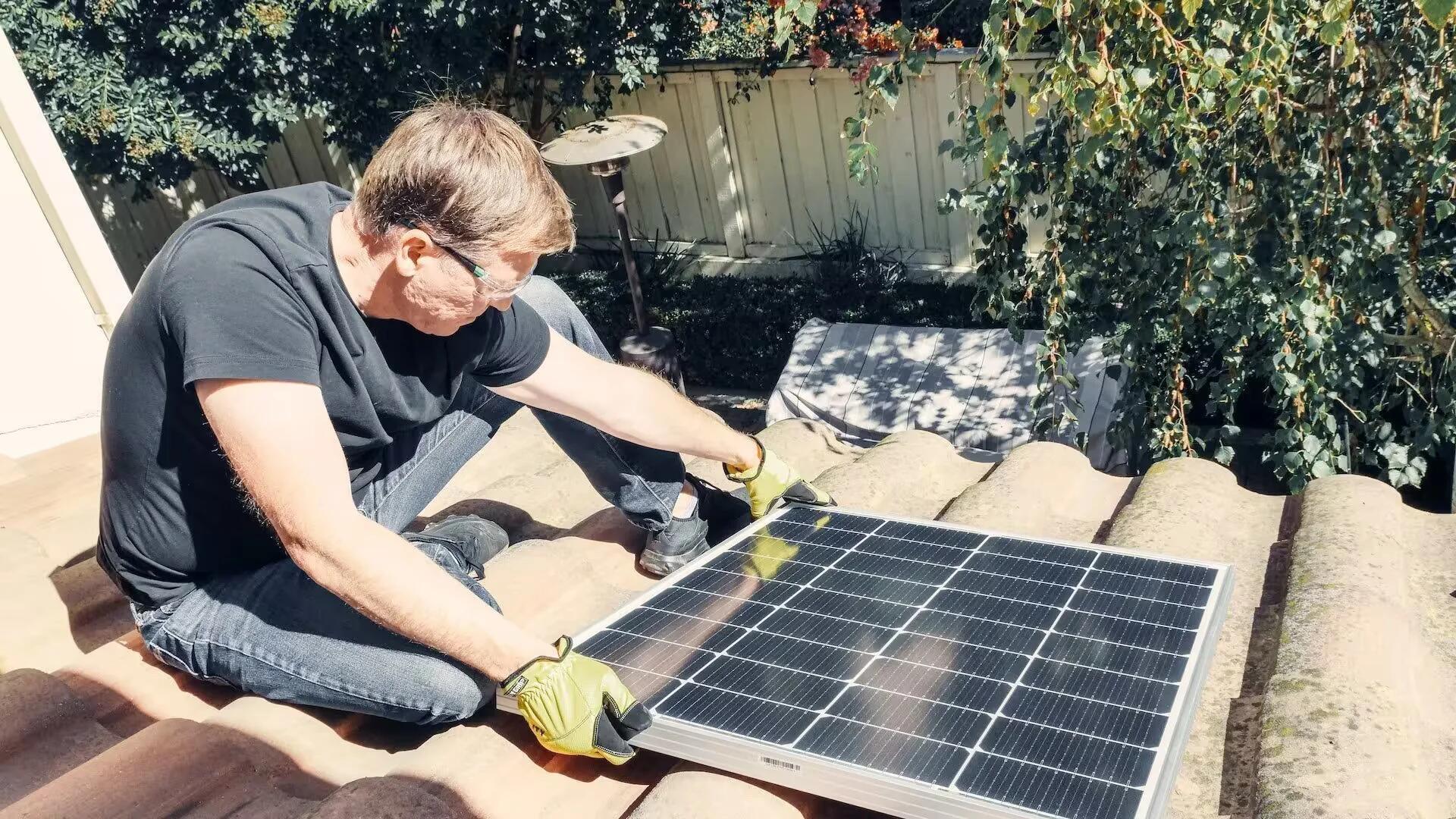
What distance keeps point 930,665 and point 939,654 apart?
0.05 meters

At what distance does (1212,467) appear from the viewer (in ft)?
11.7

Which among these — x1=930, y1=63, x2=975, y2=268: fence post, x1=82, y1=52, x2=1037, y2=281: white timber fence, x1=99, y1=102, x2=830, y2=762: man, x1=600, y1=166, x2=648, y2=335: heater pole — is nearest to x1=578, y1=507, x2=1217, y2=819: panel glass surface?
x1=99, y1=102, x2=830, y2=762: man

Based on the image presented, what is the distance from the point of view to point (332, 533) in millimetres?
2250

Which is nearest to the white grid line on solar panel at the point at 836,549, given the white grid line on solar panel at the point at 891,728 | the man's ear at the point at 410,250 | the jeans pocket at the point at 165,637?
the white grid line on solar panel at the point at 891,728

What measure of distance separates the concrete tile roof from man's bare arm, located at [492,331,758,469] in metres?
0.40

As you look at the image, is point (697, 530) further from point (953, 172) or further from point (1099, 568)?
point (953, 172)

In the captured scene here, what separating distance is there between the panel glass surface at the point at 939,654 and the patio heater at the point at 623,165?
6.11 meters

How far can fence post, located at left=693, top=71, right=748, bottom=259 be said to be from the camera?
433 inches

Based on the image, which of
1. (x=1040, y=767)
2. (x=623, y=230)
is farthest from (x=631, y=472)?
(x=623, y=230)

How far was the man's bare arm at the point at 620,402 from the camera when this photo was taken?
3.14 metres

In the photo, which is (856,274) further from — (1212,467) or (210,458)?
(210,458)

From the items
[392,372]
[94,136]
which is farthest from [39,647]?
[94,136]

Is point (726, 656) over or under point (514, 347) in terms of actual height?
under

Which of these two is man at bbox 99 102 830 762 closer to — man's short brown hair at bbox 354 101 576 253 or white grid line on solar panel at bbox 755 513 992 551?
man's short brown hair at bbox 354 101 576 253
